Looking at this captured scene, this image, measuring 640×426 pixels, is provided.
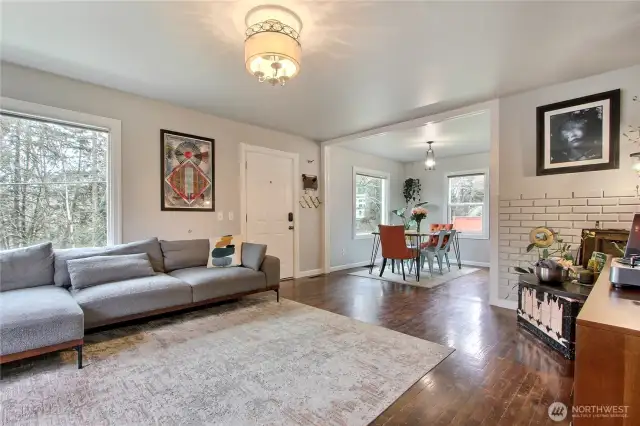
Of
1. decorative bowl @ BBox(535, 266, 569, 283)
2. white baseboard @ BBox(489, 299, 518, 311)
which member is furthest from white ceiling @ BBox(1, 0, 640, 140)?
white baseboard @ BBox(489, 299, 518, 311)

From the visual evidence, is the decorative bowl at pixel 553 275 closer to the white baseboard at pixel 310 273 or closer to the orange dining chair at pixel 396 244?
the orange dining chair at pixel 396 244

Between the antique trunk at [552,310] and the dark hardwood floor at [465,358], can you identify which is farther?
the antique trunk at [552,310]

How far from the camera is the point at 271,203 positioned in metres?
4.71

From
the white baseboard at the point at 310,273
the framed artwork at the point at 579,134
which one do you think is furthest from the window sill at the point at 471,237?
the framed artwork at the point at 579,134

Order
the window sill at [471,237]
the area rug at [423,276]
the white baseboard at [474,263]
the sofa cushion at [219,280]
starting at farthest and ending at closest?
the window sill at [471,237]
the white baseboard at [474,263]
the area rug at [423,276]
the sofa cushion at [219,280]

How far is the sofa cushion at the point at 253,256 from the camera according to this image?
348 cm

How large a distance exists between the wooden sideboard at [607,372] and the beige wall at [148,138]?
12.4 ft

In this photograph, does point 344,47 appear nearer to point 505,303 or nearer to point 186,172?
point 186,172

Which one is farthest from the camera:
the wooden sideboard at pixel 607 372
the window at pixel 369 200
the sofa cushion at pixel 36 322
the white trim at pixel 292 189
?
the window at pixel 369 200

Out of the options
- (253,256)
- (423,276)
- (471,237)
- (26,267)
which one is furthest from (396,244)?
(26,267)

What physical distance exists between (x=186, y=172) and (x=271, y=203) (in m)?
1.36

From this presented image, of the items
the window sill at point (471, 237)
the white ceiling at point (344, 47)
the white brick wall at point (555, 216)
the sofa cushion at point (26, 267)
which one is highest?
the white ceiling at point (344, 47)

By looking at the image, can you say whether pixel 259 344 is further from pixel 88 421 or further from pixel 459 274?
pixel 459 274

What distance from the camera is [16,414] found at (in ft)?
5.06
